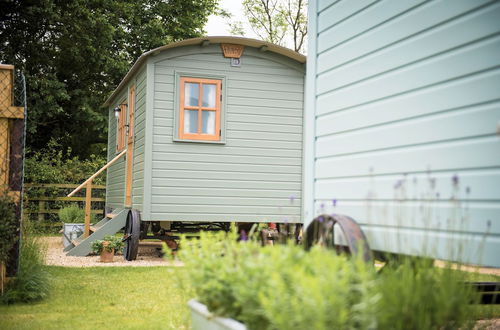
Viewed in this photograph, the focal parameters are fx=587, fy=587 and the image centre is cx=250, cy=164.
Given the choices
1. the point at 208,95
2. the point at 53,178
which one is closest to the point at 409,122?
the point at 208,95

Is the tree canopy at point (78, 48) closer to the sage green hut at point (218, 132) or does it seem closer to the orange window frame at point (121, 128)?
the orange window frame at point (121, 128)

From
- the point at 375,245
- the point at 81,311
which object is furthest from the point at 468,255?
the point at 81,311

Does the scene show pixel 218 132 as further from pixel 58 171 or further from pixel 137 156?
pixel 58 171

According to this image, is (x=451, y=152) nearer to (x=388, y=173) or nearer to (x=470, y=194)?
(x=470, y=194)

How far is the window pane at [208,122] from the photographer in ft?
29.9

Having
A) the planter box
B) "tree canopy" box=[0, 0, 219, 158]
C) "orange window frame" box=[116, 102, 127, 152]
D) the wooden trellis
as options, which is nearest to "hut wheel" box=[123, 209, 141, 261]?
"orange window frame" box=[116, 102, 127, 152]

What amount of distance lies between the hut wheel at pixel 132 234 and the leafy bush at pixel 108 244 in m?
0.15

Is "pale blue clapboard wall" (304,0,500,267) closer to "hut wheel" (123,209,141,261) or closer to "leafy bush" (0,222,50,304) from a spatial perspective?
"leafy bush" (0,222,50,304)

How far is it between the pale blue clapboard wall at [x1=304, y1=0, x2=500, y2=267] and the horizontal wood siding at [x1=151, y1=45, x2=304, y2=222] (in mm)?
4592

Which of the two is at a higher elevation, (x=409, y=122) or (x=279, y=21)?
(x=279, y=21)

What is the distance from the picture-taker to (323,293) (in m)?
2.13

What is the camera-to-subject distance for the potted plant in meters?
8.81

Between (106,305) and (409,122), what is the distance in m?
3.38

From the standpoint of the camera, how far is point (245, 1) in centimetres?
2391
